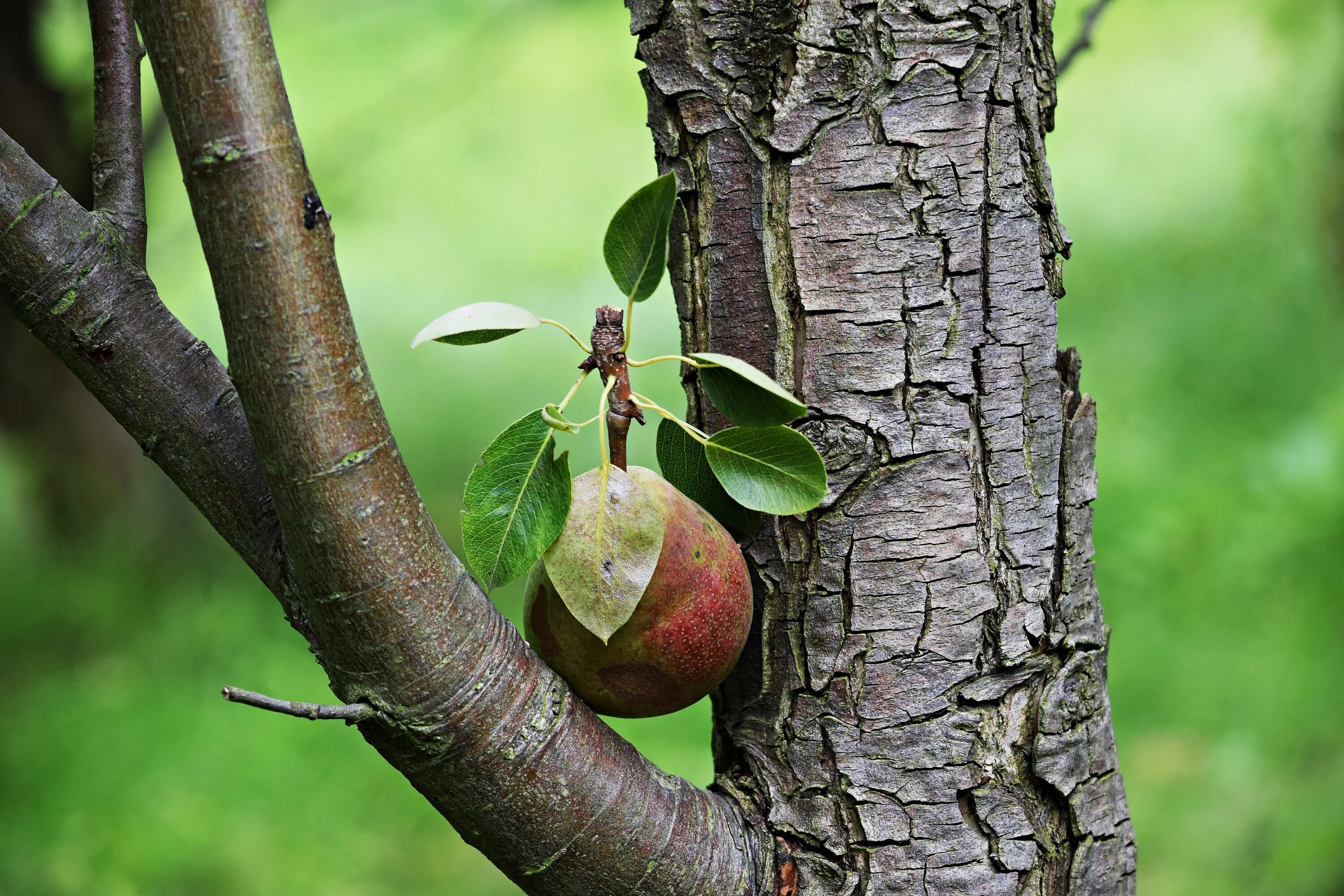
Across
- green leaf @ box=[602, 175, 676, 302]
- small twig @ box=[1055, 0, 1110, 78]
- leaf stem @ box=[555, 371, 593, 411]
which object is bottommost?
leaf stem @ box=[555, 371, 593, 411]

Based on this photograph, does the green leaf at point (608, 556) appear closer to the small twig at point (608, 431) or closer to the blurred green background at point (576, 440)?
the small twig at point (608, 431)

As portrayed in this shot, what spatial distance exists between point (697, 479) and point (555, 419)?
166 mm

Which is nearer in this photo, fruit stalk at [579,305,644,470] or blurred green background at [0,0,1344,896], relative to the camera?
fruit stalk at [579,305,644,470]

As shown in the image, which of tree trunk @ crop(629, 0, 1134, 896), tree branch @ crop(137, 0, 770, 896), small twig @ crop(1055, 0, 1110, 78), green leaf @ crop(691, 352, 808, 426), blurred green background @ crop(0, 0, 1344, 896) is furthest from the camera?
blurred green background @ crop(0, 0, 1344, 896)

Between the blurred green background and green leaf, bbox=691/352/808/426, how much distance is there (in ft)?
4.12

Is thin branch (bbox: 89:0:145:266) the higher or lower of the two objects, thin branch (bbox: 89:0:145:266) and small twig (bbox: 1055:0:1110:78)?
the lower

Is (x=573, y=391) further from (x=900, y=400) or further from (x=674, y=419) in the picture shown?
(x=900, y=400)

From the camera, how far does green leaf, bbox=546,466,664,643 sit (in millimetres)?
782

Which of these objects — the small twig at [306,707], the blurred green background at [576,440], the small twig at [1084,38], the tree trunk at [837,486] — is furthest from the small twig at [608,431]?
the blurred green background at [576,440]

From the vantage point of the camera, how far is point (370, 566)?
27.7 inches

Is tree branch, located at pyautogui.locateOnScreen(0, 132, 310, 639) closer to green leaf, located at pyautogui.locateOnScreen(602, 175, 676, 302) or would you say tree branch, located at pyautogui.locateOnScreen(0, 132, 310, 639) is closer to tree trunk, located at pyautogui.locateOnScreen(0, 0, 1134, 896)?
tree trunk, located at pyautogui.locateOnScreen(0, 0, 1134, 896)

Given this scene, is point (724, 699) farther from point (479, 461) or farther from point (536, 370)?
point (536, 370)

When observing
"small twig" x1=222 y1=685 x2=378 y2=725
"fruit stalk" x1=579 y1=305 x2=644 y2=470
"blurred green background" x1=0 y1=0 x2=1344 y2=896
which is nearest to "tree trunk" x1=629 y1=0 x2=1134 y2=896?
"fruit stalk" x1=579 y1=305 x2=644 y2=470

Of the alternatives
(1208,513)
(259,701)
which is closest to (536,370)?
(1208,513)
